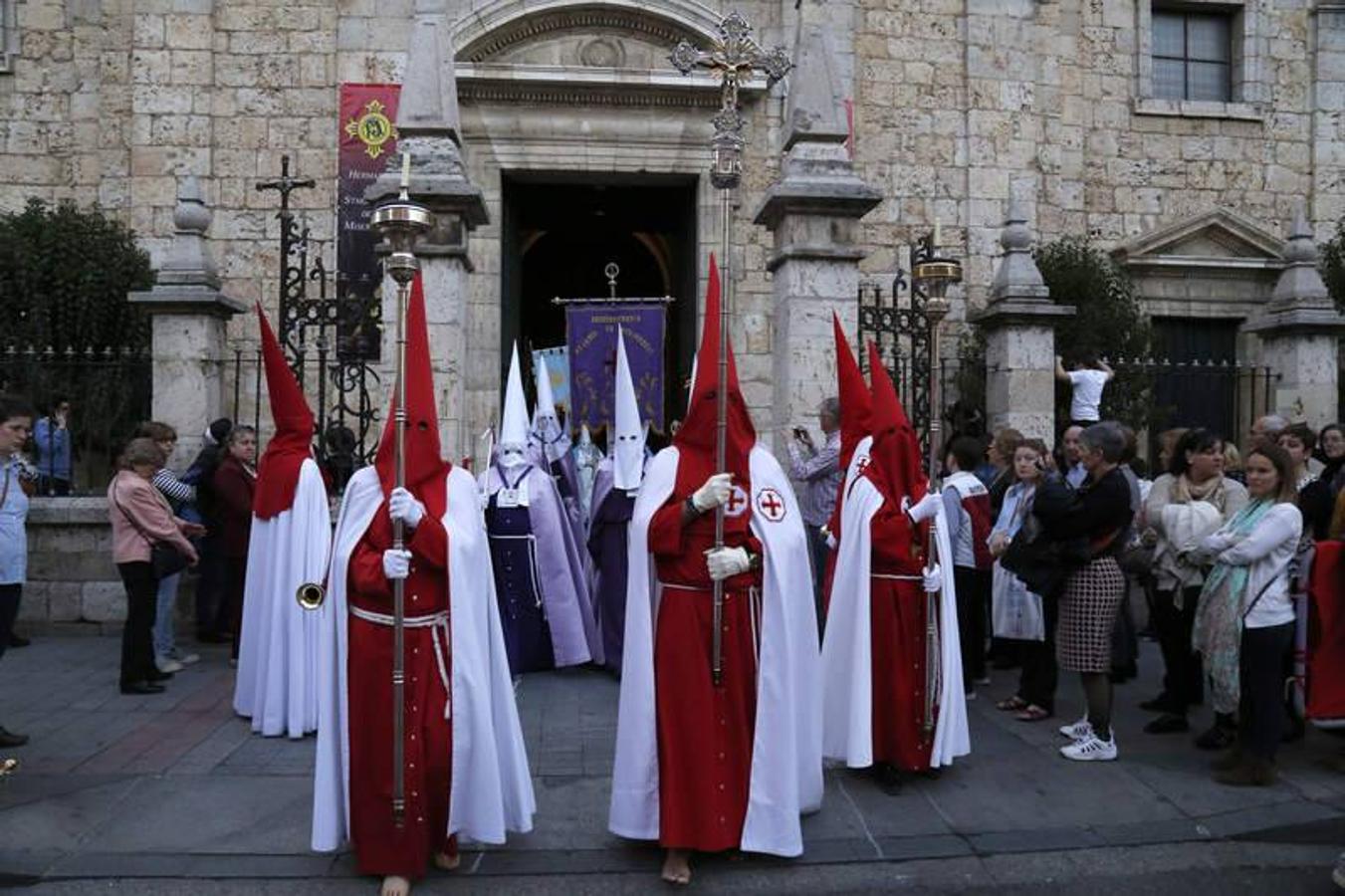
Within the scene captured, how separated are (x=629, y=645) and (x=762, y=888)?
1.12m

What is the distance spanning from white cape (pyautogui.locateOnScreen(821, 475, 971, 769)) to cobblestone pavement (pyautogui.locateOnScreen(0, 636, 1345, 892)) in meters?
0.23

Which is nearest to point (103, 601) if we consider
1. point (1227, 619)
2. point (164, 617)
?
point (164, 617)

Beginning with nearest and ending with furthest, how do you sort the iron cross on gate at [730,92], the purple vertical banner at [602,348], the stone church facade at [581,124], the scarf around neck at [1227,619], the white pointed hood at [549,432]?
the iron cross on gate at [730,92], the scarf around neck at [1227,619], the white pointed hood at [549,432], the purple vertical banner at [602,348], the stone church facade at [581,124]

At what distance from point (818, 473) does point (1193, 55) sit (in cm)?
1127

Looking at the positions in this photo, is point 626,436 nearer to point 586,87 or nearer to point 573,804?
point 573,804

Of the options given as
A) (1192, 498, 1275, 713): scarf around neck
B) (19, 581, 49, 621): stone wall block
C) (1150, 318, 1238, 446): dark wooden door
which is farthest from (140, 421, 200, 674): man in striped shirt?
(1150, 318, 1238, 446): dark wooden door

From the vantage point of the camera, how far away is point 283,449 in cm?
702

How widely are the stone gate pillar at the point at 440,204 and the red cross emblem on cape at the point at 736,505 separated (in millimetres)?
4098

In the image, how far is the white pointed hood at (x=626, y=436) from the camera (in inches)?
290

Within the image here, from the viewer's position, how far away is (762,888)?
461cm

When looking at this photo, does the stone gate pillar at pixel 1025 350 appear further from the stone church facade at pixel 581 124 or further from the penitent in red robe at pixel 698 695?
the penitent in red robe at pixel 698 695

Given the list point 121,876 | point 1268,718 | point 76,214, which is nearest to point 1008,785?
point 1268,718

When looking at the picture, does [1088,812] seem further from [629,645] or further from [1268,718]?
[629,645]

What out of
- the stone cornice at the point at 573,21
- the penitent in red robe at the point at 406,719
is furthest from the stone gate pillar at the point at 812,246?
the penitent in red robe at the point at 406,719
